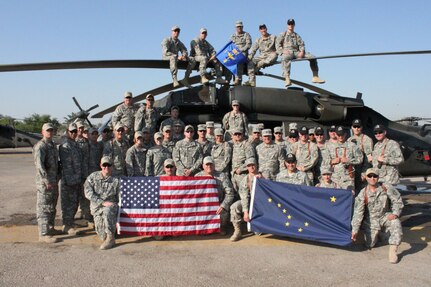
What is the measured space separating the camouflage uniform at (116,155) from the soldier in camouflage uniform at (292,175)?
Answer: 9.27 feet

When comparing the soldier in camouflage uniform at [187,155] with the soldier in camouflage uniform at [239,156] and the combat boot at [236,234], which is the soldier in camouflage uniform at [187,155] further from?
the combat boot at [236,234]

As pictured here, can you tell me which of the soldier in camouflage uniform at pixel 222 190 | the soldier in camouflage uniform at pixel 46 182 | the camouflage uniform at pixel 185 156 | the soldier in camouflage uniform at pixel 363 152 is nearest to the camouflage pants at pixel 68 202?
the soldier in camouflage uniform at pixel 46 182

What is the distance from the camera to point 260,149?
7.20 meters

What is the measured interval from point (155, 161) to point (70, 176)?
1.49 m

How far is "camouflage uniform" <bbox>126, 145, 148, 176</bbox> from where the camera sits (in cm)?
704

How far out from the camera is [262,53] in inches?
334

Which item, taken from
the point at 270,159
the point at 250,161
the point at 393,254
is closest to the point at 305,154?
the point at 270,159

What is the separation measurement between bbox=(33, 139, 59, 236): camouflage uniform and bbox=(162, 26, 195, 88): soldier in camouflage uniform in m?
2.71

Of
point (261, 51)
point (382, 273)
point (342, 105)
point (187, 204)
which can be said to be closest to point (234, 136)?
point (187, 204)

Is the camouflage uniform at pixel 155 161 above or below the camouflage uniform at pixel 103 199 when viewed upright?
above

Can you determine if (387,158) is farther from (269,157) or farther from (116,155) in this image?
(116,155)

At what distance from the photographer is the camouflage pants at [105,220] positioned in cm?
600

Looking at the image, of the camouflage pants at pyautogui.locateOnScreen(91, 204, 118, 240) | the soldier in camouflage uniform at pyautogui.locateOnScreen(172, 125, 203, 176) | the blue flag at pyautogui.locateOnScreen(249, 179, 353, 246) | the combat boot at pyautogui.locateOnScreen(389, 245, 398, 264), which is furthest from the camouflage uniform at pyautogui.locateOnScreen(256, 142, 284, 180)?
the camouflage pants at pyautogui.locateOnScreen(91, 204, 118, 240)

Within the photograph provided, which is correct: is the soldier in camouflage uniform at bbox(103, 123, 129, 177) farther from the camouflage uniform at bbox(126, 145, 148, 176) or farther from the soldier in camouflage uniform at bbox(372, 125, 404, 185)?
the soldier in camouflage uniform at bbox(372, 125, 404, 185)
